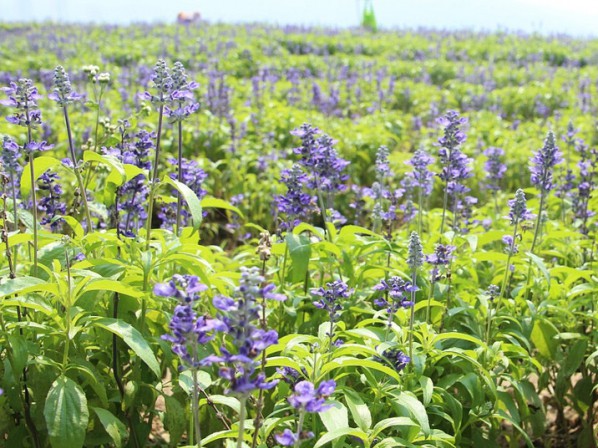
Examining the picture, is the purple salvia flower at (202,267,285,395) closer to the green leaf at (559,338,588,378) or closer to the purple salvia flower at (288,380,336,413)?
the purple salvia flower at (288,380,336,413)

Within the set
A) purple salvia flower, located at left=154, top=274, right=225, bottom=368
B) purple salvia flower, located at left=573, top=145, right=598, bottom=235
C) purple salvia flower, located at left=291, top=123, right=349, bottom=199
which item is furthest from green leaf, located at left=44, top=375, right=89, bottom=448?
purple salvia flower, located at left=573, top=145, right=598, bottom=235

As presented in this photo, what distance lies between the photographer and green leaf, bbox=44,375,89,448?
2475 mm

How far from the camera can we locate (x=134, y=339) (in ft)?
8.49

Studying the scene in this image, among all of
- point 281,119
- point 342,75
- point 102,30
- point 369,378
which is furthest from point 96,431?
point 102,30

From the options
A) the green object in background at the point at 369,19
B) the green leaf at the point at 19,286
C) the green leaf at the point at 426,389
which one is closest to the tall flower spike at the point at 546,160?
the green leaf at the point at 426,389

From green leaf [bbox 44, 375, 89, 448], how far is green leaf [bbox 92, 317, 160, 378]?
26cm

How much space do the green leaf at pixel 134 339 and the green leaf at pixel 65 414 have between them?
0.84 ft

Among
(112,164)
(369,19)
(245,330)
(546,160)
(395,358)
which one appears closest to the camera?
(245,330)

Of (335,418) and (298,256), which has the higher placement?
(298,256)

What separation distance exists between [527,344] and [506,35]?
25.9 meters

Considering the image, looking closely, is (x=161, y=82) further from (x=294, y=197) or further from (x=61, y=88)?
(x=294, y=197)

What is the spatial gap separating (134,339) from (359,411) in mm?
897

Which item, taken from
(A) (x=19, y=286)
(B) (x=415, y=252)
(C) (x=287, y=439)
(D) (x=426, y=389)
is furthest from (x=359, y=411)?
(A) (x=19, y=286)

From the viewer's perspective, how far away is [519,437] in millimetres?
3971
